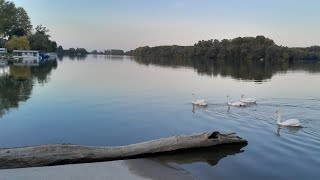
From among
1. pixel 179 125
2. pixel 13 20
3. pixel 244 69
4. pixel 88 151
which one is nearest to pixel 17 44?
pixel 13 20

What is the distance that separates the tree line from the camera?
127844 mm

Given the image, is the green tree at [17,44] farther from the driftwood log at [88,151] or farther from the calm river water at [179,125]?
the driftwood log at [88,151]

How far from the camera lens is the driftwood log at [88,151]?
12711mm

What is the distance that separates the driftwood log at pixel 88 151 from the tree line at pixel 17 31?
120992 mm

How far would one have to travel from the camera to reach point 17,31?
148 m

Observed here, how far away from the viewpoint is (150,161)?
14.0m

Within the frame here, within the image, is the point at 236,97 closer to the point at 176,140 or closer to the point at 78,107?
the point at 78,107

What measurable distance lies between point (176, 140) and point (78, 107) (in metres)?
12.8

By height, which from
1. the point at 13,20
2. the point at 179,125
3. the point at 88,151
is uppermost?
the point at 13,20

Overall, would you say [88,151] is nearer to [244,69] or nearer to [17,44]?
[244,69]

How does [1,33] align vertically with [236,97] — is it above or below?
above

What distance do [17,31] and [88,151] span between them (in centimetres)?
14643

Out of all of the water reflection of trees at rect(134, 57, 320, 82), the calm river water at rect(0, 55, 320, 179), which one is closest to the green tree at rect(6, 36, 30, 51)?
the water reflection of trees at rect(134, 57, 320, 82)

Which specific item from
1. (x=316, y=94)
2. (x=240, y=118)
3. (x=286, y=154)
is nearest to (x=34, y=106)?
(x=240, y=118)
